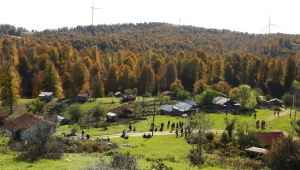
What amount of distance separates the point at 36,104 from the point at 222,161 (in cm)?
5005

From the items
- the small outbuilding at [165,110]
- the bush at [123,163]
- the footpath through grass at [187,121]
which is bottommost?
the footpath through grass at [187,121]

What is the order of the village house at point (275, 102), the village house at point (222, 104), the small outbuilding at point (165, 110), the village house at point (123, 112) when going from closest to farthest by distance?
the village house at point (123, 112) → the small outbuilding at point (165, 110) → the village house at point (222, 104) → the village house at point (275, 102)

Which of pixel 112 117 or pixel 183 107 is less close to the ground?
pixel 183 107

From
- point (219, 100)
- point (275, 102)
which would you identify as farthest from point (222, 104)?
point (275, 102)

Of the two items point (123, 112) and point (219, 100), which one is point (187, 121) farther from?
point (219, 100)

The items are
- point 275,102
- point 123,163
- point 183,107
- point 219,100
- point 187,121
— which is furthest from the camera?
point 275,102

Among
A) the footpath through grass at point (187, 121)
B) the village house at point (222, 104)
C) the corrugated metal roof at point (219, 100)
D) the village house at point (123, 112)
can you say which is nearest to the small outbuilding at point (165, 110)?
the footpath through grass at point (187, 121)

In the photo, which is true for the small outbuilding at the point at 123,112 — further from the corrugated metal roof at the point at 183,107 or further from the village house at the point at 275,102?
the village house at the point at 275,102

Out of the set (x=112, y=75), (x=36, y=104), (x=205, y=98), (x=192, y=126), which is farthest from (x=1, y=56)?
(x=192, y=126)

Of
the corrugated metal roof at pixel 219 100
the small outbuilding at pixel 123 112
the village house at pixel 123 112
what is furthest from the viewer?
the corrugated metal roof at pixel 219 100

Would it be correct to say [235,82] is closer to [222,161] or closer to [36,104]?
[36,104]

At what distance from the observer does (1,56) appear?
112 metres

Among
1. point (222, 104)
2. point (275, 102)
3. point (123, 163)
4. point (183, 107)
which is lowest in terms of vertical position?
point (275, 102)

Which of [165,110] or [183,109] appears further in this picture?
[165,110]
